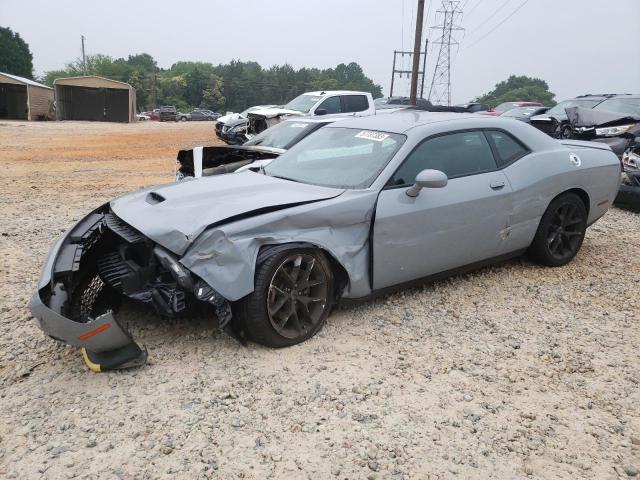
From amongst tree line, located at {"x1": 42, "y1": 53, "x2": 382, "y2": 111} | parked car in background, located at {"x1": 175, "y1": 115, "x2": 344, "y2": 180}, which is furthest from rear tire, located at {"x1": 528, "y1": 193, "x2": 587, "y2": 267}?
tree line, located at {"x1": 42, "y1": 53, "x2": 382, "y2": 111}

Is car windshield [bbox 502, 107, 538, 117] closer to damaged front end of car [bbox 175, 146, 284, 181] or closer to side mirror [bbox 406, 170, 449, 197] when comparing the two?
damaged front end of car [bbox 175, 146, 284, 181]

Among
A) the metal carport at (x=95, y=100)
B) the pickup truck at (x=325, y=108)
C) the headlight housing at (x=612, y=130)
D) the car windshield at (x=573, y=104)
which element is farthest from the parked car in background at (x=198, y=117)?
the headlight housing at (x=612, y=130)

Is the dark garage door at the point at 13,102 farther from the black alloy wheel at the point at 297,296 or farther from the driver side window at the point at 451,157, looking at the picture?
the black alloy wheel at the point at 297,296

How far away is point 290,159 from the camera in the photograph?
14.9 feet

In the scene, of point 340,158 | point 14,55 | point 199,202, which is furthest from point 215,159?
point 14,55

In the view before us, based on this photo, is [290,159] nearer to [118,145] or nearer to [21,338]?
[21,338]

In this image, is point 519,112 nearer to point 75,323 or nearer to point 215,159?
point 215,159

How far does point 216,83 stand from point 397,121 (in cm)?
9467

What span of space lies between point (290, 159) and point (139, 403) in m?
2.46

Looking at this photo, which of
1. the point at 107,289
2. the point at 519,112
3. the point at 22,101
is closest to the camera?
the point at 107,289

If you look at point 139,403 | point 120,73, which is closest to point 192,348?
point 139,403

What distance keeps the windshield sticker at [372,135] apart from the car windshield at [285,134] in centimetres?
348

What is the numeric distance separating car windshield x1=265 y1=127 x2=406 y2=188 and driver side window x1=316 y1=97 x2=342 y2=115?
334 inches

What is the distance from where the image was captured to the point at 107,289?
3611 millimetres
